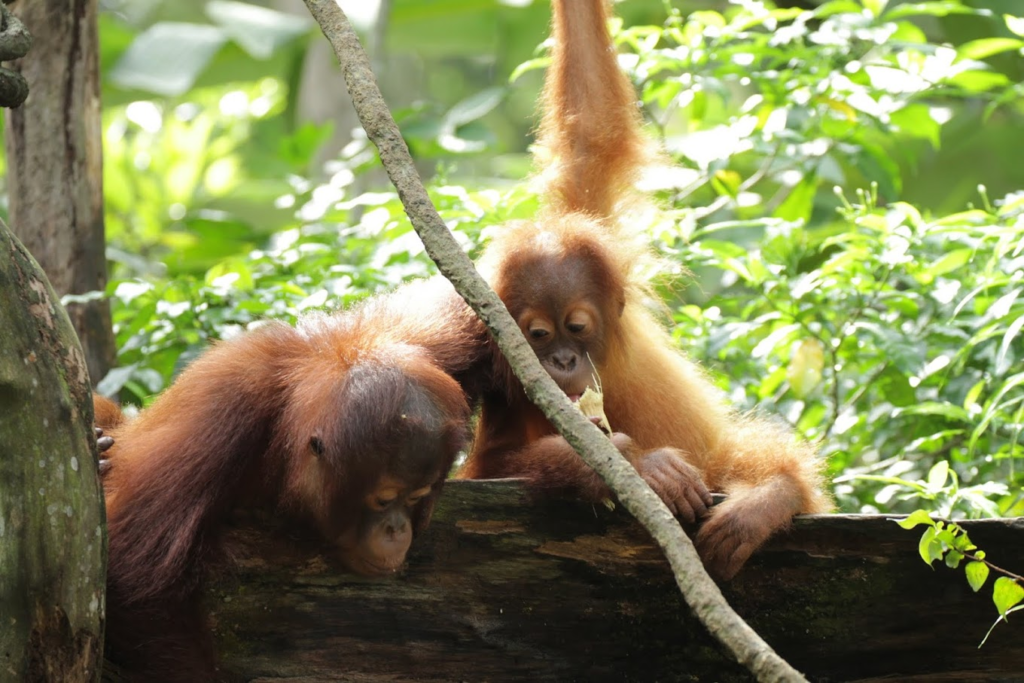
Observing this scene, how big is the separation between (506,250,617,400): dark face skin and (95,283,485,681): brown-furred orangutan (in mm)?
507

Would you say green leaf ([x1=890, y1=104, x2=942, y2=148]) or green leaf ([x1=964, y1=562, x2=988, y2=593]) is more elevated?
green leaf ([x1=890, y1=104, x2=942, y2=148])

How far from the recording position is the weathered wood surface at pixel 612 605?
292 cm

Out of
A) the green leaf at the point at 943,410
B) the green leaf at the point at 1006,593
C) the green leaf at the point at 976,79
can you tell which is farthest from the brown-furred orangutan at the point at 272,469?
the green leaf at the point at 976,79

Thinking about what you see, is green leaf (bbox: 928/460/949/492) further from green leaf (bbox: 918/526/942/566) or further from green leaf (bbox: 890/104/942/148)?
green leaf (bbox: 890/104/942/148)

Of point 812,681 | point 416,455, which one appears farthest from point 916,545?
point 416,455

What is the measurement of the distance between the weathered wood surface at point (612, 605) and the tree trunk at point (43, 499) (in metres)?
0.52

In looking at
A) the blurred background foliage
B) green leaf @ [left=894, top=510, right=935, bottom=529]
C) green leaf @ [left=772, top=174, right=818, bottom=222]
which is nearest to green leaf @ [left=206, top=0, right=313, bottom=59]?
the blurred background foliage

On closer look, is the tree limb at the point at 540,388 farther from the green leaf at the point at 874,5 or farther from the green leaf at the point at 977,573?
the green leaf at the point at 874,5

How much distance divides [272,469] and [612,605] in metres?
0.93

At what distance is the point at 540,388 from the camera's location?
232cm

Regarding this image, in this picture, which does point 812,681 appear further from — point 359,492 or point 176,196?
point 176,196

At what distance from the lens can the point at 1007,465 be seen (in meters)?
4.34

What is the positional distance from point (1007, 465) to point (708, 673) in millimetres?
1914

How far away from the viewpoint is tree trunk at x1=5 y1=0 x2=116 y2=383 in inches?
170
